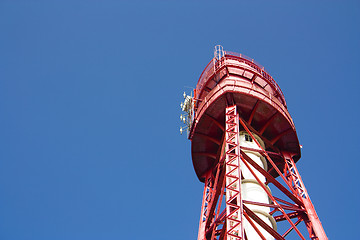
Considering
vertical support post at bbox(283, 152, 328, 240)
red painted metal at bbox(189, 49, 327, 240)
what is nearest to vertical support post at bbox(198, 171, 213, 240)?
red painted metal at bbox(189, 49, 327, 240)

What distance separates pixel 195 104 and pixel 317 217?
40.0 ft

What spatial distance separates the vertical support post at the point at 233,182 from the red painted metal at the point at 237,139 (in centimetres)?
6

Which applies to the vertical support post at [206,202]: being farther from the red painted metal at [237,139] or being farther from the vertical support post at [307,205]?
the vertical support post at [307,205]

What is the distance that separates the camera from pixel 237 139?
22.7 meters

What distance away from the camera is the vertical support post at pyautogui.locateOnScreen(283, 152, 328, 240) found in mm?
21516

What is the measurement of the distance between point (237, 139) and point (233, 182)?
317 cm

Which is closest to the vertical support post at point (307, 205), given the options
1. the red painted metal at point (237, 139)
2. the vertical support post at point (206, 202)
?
the red painted metal at point (237, 139)

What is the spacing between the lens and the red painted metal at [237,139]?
22.4 metres

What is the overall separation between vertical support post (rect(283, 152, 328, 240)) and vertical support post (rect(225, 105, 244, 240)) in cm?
442

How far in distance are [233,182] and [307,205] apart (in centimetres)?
564

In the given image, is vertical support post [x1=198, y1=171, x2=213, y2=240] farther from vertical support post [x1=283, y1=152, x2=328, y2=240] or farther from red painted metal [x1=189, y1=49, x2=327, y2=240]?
vertical support post [x1=283, y1=152, x2=328, y2=240]

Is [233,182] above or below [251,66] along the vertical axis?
below

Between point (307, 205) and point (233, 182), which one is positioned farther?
point (307, 205)

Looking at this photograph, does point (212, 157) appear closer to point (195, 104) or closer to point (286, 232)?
point (195, 104)
